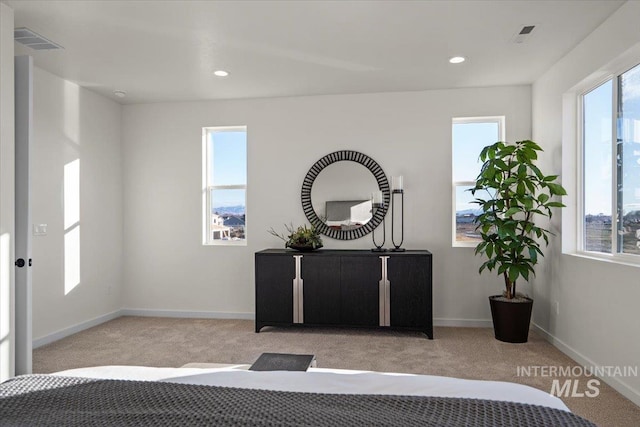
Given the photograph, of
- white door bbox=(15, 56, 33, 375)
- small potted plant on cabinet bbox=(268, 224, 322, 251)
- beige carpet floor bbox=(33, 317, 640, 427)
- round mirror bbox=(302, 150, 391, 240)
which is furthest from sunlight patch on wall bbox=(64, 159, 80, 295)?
round mirror bbox=(302, 150, 391, 240)

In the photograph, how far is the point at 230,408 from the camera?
1.25m

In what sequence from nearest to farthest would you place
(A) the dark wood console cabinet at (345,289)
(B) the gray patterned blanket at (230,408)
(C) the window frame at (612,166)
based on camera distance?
1. (B) the gray patterned blanket at (230,408)
2. (C) the window frame at (612,166)
3. (A) the dark wood console cabinet at (345,289)

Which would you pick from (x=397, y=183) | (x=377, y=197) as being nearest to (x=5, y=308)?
(x=377, y=197)

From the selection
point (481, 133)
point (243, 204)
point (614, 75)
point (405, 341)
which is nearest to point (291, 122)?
point (243, 204)

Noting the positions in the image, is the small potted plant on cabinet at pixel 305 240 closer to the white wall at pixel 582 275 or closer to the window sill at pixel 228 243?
the window sill at pixel 228 243

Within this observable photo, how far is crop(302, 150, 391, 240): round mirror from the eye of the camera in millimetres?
4875

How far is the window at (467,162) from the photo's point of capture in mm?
4816

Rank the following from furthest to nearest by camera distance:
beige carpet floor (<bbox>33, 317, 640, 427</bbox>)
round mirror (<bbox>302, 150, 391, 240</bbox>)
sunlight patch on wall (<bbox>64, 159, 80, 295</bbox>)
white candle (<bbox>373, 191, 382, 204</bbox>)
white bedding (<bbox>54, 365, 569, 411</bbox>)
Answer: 1. round mirror (<bbox>302, 150, 391, 240</bbox>)
2. white candle (<bbox>373, 191, 382, 204</bbox>)
3. sunlight patch on wall (<bbox>64, 159, 80, 295</bbox>)
4. beige carpet floor (<bbox>33, 317, 640, 427</bbox>)
5. white bedding (<bbox>54, 365, 569, 411</bbox>)

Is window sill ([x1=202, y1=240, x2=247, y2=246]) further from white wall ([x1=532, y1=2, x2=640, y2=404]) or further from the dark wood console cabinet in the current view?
white wall ([x1=532, y1=2, x2=640, y2=404])

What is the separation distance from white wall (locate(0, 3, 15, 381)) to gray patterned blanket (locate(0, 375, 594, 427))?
174 cm

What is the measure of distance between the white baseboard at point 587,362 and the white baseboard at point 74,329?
479 centimetres

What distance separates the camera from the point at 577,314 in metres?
3.53

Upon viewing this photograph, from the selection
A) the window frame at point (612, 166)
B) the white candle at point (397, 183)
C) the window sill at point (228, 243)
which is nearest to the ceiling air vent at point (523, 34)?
the window frame at point (612, 166)

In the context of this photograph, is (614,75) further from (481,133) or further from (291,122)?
(291,122)
